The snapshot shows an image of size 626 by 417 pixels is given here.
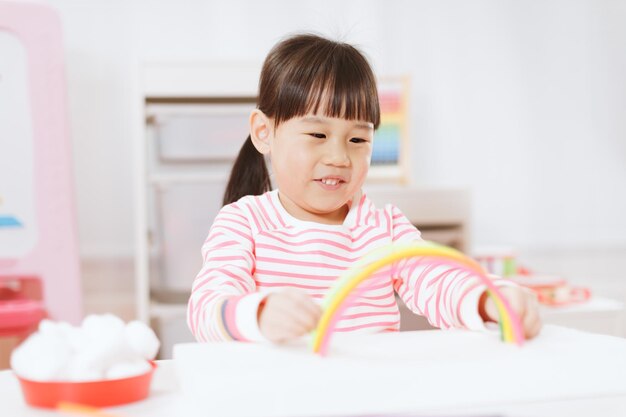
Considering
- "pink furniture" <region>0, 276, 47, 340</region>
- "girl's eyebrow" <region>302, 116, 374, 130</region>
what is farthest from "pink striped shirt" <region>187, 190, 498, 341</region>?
"pink furniture" <region>0, 276, 47, 340</region>

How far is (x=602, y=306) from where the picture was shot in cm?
188

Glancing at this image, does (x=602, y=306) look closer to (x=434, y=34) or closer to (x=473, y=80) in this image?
(x=473, y=80)

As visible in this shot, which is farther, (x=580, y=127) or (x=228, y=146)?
(x=580, y=127)

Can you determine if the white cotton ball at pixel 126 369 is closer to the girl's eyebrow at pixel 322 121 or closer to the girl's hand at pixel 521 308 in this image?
the girl's hand at pixel 521 308

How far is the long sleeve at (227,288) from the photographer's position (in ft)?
1.74

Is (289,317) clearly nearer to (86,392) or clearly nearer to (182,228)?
(86,392)

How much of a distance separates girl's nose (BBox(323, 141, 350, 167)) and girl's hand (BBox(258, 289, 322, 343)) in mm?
298

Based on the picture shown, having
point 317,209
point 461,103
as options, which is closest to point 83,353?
point 317,209

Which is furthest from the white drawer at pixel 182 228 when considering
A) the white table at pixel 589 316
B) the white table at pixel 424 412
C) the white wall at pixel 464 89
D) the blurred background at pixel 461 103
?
the white table at pixel 424 412

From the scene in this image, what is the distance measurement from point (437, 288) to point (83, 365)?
36 centimetres

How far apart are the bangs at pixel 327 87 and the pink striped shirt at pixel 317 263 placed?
115mm

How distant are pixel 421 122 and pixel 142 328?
188 centimetres

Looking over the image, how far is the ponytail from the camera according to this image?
96 cm

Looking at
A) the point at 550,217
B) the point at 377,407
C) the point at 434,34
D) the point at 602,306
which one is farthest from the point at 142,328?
the point at 550,217
